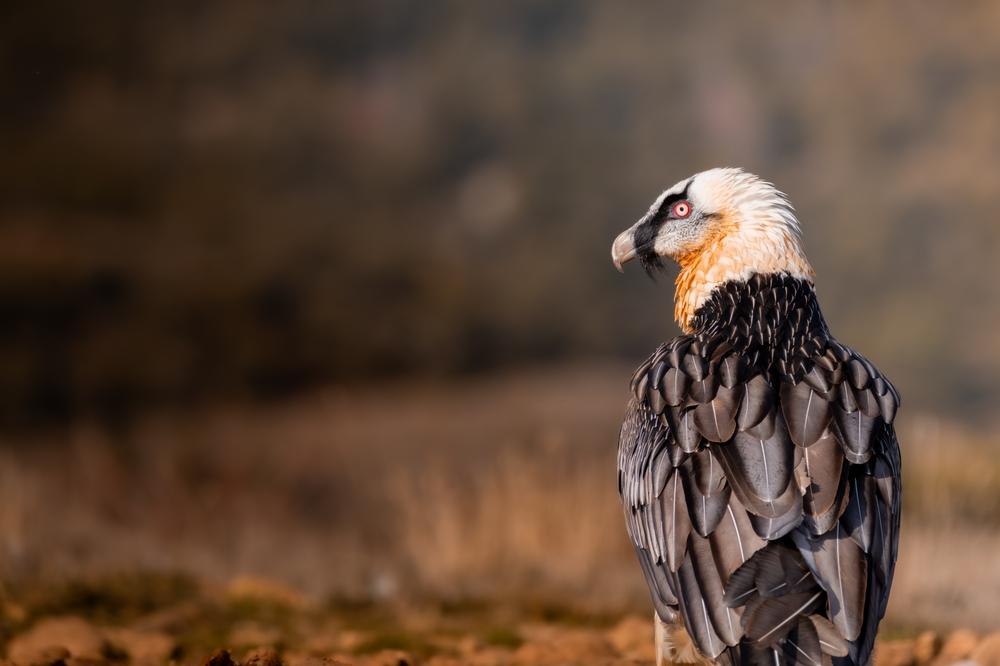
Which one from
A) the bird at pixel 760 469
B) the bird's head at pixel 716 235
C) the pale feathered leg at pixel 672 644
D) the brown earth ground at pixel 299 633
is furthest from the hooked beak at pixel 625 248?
the brown earth ground at pixel 299 633

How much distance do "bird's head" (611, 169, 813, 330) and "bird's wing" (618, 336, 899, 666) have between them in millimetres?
458

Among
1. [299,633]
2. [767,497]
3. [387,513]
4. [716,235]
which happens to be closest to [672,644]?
[767,497]

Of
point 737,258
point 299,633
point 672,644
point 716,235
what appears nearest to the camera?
point 672,644

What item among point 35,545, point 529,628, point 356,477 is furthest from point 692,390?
point 356,477

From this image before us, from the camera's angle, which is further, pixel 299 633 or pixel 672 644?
pixel 299 633

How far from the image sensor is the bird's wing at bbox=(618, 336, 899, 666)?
363 centimetres

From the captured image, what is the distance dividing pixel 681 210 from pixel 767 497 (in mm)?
1566

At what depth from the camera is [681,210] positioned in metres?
4.98

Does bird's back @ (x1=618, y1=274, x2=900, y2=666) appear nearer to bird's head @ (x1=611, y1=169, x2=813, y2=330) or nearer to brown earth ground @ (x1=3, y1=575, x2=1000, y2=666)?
bird's head @ (x1=611, y1=169, x2=813, y2=330)

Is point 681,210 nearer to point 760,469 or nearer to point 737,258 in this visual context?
point 737,258

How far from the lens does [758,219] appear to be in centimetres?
480

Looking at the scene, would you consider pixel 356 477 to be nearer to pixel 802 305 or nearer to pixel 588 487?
pixel 588 487

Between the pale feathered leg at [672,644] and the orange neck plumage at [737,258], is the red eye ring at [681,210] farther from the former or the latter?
the pale feathered leg at [672,644]

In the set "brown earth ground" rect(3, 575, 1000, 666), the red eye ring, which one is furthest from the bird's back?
"brown earth ground" rect(3, 575, 1000, 666)
